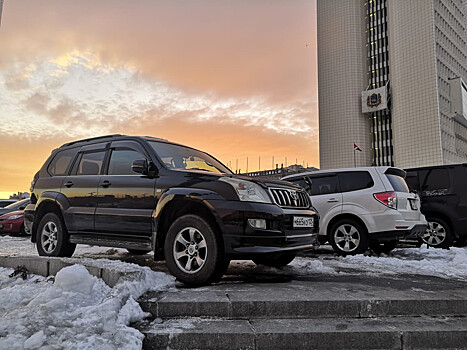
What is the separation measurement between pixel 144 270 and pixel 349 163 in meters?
83.1

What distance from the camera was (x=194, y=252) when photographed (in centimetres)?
417

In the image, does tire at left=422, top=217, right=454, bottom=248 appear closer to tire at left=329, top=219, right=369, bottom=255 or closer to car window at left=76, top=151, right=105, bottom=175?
tire at left=329, top=219, right=369, bottom=255

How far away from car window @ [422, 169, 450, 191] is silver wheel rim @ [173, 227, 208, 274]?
22.4 feet

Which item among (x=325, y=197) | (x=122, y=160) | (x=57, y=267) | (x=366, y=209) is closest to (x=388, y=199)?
(x=366, y=209)

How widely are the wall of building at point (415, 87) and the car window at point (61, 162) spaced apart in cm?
7751

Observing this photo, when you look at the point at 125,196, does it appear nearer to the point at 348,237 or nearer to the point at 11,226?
the point at 348,237

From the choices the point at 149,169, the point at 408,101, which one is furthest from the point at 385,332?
the point at 408,101

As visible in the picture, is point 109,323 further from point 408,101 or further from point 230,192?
point 408,101

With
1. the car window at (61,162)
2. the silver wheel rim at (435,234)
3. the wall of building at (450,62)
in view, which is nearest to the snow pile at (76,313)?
the car window at (61,162)

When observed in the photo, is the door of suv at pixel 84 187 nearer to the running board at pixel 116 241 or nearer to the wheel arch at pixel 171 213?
the running board at pixel 116 241

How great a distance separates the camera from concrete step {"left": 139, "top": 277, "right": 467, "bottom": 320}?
135 inches

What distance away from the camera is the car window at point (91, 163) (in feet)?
18.4

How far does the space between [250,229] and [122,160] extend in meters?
2.30

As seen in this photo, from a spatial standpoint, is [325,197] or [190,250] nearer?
[190,250]
